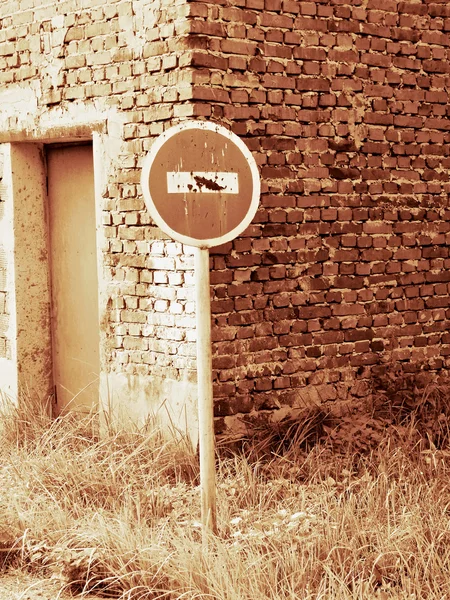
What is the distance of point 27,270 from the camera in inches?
326

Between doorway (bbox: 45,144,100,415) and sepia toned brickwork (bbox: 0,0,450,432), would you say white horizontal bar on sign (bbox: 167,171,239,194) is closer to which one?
sepia toned brickwork (bbox: 0,0,450,432)

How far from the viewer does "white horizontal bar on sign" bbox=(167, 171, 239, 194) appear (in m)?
5.20

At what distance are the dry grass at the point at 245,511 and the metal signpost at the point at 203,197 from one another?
431 millimetres

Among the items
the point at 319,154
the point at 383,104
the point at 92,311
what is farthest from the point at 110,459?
the point at 383,104

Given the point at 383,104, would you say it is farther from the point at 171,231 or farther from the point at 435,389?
the point at 171,231

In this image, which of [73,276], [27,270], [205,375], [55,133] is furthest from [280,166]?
[205,375]

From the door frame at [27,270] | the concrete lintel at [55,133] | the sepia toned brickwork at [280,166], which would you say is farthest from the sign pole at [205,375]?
the door frame at [27,270]

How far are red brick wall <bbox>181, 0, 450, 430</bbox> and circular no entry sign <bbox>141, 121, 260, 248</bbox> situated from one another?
167 cm

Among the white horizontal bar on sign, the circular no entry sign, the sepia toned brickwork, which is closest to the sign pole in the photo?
the circular no entry sign

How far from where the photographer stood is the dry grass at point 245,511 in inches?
189

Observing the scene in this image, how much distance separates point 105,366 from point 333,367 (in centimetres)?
157

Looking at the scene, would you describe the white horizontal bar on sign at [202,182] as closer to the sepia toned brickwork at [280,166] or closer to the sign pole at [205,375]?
the sign pole at [205,375]

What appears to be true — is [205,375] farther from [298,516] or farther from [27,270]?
[27,270]

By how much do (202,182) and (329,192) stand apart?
94.4 inches
